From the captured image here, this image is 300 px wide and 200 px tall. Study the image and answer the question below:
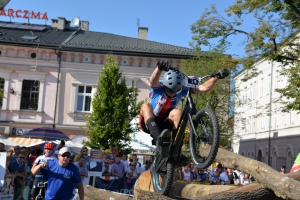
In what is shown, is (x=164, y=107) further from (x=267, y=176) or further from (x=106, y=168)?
(x=106, y=168)

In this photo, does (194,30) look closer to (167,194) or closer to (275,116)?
(167,194)

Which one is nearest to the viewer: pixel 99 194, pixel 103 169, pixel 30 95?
pixel 99 194

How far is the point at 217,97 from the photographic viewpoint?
98.6 feet

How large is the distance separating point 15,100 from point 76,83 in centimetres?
487

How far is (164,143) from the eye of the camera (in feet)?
20.3

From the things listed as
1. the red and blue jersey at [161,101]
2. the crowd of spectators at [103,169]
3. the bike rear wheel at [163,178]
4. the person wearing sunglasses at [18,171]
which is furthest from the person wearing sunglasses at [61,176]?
the person wearing sunglasses at [18,171]

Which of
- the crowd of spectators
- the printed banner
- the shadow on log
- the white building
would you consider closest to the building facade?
the white building

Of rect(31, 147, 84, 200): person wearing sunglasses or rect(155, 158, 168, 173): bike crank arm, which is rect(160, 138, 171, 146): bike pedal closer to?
rect(155, 158, 168, 173): bike crank arm

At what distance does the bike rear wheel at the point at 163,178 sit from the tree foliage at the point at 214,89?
863 inches

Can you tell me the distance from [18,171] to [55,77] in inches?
921

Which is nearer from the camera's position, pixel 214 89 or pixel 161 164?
pixel 161 164

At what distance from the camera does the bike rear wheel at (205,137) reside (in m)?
5.53

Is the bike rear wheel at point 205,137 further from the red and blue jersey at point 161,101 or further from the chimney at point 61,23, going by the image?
the chimney at point 61,23

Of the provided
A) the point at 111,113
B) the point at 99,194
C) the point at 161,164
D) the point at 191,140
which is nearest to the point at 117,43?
the point at 111,113
